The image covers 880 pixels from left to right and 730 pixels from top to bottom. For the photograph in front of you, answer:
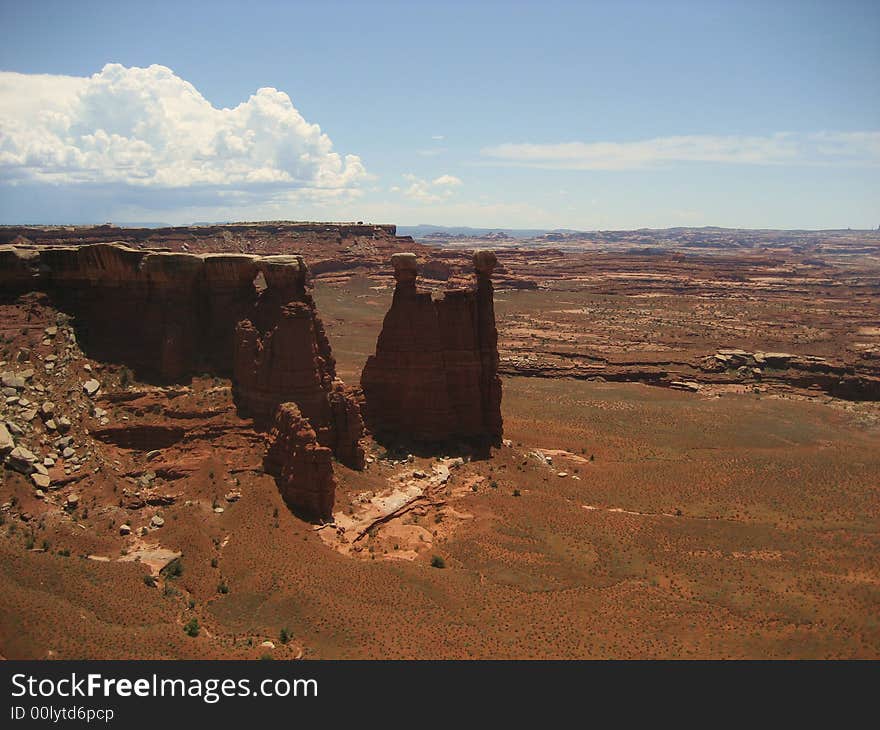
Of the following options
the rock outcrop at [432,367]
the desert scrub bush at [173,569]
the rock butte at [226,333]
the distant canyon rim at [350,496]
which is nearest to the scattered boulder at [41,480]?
the distant canyon rim at [350,496]

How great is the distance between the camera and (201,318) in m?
33.3

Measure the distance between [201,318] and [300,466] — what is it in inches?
410

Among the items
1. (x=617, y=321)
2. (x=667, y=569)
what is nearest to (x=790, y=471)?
(x=667, y=569)

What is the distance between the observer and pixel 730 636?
24.2 metres

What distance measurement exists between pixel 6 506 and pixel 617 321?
334 feet

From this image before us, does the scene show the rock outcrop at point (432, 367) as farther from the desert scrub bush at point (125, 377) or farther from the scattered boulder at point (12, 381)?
the scattered boulder at point (12, 381)

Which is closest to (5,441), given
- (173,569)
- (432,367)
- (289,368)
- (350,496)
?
(173,569)

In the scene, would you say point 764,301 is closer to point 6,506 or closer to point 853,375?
point 853,375

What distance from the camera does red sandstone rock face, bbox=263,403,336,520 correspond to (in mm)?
28219

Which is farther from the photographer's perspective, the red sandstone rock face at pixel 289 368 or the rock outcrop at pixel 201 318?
the rock outcrop at pixel 201 318

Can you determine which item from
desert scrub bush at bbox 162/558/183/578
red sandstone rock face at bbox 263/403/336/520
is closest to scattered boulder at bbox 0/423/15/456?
desert scrub bush at bbox 162/558/183/578

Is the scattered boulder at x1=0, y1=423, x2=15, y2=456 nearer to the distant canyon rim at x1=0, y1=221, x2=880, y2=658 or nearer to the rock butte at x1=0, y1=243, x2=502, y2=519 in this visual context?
the distant canyon rim at x1=0, y1=221, x2=880, y2=658

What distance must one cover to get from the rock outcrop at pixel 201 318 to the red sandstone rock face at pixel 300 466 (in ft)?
6.18

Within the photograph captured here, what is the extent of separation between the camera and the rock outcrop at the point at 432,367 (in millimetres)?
41156
